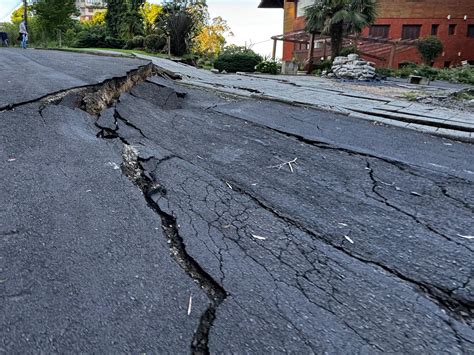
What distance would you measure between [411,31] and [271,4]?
15947 mm

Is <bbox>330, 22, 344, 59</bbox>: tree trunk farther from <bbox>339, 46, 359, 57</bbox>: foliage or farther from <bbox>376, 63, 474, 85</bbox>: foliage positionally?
<bbox>376, 63, 474, 85</bbox>: foliage

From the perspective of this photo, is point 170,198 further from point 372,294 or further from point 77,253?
point 372,294

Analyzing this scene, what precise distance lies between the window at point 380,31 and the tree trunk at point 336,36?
12247 mm

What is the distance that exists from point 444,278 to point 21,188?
3.12 meters

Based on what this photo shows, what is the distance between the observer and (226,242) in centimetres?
242

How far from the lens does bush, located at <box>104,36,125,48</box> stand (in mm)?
25186

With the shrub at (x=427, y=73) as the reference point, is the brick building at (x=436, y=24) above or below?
above

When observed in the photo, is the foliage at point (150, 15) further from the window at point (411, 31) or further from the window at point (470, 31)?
the window at point (470, 31)

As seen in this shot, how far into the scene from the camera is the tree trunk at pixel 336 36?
1655 cm

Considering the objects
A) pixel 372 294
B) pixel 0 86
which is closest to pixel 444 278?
pixel 372 294

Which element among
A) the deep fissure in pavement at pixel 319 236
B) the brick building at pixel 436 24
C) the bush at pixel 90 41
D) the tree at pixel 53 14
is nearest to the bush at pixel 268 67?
the brick building at pixel 436 24

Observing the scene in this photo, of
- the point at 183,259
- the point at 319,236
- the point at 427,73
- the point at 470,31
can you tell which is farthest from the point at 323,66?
the point at 183,259

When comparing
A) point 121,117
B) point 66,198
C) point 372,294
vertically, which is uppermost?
point 121,117

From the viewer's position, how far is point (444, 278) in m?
2.12
